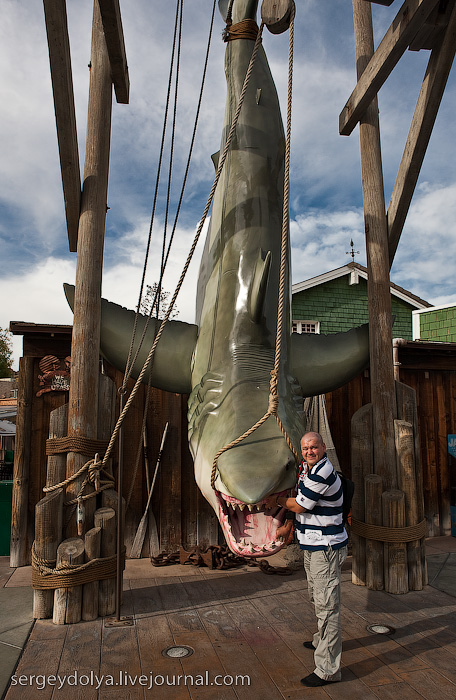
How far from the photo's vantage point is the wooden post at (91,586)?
10.9 feet

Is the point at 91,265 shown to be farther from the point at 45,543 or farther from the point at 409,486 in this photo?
the point at 409,486

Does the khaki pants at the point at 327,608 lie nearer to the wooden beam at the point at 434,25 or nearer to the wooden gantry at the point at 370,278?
the wooden gantry at the point at 370,278

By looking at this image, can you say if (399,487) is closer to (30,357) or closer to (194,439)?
(194,439)

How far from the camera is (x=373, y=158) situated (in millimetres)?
4461

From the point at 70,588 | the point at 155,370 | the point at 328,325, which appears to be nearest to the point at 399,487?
the point at 155,370

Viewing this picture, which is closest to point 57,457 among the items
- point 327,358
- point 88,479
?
point 88,479

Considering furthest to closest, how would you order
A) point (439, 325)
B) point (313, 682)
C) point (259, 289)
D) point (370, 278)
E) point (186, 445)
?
point (439, 325) < point (186, 445) < point (370, 278) < point (259, 289) < point (313, 682)

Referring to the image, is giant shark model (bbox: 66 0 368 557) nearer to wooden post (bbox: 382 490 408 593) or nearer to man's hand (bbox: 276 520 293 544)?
man's hand (bbox: 276 520 293 544)

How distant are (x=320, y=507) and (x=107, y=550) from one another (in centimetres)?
167

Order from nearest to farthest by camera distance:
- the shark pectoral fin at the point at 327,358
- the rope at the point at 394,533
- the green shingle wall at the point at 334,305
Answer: the rope at the point at 394,533
the shark pectoral fin at the point at 327,358
the green shingle wall at the point at 334,305

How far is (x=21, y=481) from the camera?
15.5 ft

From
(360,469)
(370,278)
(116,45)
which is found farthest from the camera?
(370,278)

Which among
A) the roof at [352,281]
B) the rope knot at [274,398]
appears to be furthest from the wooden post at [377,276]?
the roof at [352,281]

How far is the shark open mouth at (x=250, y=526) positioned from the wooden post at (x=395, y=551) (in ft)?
5.69
